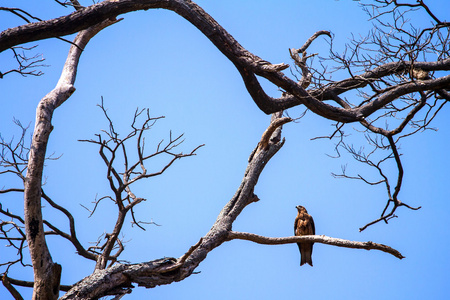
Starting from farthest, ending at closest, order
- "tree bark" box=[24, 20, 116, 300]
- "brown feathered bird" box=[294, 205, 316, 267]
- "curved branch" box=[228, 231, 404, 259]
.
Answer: "brown feathered bird" box=[294, 205, 316, 267] < "curved branch" box=[228, 231, 404, 259] < "tree bark" box=[24, 20, 116, 300]

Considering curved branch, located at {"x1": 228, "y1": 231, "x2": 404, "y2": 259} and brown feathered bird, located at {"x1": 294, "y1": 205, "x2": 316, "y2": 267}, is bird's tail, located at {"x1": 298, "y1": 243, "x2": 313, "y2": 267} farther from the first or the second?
curved branch, located at {"x1": 228, "y1": 231, "x2": 404, "y2": 259}

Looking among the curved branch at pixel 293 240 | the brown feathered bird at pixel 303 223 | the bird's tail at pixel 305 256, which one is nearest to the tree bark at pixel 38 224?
the curved branch at pixel 293 240

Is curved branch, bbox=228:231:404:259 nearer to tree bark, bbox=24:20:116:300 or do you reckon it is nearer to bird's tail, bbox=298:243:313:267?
bird's tail, bbox=298:243:313:267

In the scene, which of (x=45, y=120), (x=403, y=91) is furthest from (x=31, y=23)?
(x=403, y=91)

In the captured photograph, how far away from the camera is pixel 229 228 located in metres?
4.81

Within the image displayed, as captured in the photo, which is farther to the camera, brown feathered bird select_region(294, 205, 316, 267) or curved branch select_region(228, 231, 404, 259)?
brown feathered bird select_region(294, 205, 316, 267)

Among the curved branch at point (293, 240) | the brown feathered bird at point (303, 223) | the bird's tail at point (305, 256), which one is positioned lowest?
the curved branch at point (293, 240)

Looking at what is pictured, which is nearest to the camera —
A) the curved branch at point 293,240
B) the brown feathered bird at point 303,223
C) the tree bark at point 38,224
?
the tree bark at point 38,224

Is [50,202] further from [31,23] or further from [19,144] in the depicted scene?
[31,23]

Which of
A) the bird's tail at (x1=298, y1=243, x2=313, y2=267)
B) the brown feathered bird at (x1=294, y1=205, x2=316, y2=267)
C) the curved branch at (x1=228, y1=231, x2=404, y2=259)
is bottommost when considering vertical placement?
the curved branch at (x1=228, y1=231, x2=404, y2=259)

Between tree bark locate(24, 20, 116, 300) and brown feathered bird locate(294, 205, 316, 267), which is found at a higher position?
brown feathered bird locate(294, 205, 316, 267)

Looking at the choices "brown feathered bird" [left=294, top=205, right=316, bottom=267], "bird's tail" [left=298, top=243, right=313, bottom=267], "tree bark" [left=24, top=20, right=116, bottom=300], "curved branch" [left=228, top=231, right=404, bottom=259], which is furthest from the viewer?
"brown feathered bird" [left=294, top=205, right=316, bottom=267]

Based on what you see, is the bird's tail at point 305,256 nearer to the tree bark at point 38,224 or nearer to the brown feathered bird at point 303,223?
the brown feathered bird at point 303,223

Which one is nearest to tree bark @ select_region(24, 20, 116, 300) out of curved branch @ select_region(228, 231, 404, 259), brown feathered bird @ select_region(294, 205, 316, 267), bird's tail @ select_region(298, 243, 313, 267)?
curved branch @ select_region(228, 231, 404, 259)
